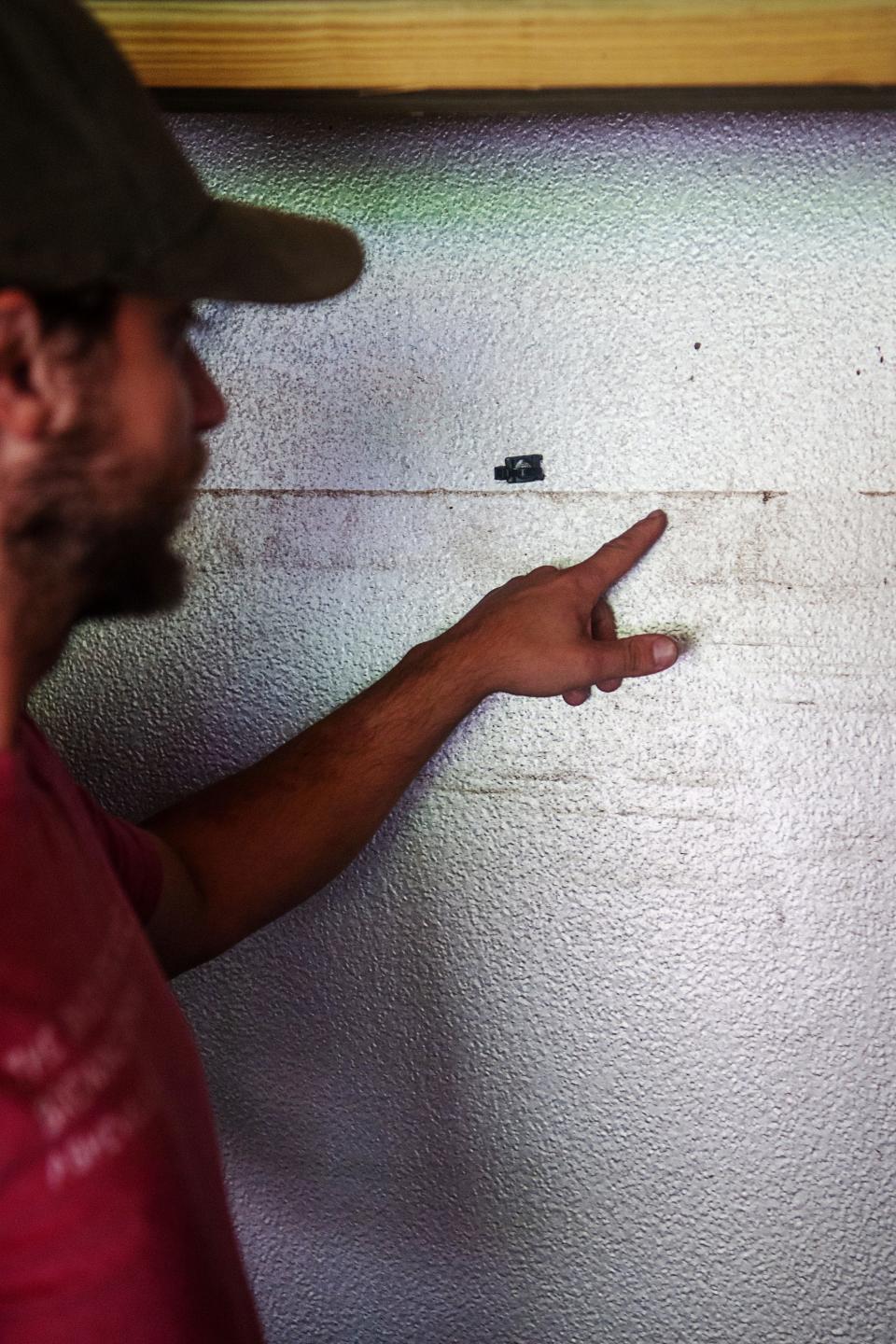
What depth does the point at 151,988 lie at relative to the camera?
735 millimetres

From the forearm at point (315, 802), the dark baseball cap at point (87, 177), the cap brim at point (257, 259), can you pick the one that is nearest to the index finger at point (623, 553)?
the forearm at point (315, 802)

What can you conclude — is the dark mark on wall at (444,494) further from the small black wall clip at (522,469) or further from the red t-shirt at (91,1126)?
the red t-shirt at (91,1126)

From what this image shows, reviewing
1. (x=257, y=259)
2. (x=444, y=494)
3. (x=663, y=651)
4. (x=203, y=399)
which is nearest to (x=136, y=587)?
(x=203, y=399)

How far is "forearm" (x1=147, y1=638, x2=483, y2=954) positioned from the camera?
3.01 feet

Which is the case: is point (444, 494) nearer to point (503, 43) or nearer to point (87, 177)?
point (503, 43)

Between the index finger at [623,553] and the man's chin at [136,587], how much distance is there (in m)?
0.37

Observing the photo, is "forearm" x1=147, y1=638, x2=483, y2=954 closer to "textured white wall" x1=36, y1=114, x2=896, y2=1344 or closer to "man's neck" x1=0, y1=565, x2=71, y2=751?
"textured white wall" x1=36, y1=114, x2=896, y2=1344

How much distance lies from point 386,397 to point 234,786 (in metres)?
0.41

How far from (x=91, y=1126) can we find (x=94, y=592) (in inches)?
14.0

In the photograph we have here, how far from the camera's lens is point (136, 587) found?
76cm

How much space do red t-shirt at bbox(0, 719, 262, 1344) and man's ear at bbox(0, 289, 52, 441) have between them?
0.22 m

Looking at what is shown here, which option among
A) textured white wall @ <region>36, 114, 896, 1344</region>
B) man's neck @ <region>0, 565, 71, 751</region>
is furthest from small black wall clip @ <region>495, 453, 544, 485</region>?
man's neck @ <region>0, 565, 71, 751</region>

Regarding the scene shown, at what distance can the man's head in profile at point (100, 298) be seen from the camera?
→ 55 cm

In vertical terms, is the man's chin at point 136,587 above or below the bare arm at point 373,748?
above
